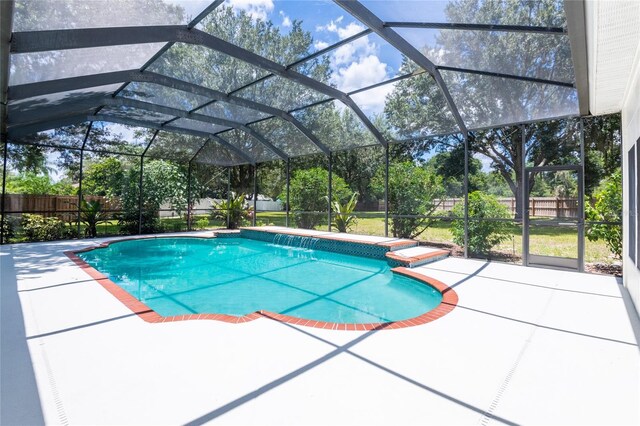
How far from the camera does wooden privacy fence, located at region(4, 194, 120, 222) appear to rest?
10.6 m

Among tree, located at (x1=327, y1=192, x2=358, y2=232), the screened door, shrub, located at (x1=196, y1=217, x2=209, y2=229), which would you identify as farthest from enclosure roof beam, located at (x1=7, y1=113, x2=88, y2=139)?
the screened door

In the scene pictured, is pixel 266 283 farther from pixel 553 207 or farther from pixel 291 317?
pixel 553 207

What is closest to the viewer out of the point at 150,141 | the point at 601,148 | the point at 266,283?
the point at 266,283

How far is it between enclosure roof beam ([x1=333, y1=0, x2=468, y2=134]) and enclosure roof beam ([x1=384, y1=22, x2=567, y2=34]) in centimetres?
18

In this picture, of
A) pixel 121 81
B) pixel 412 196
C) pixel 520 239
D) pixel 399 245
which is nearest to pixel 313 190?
pixel 412 196

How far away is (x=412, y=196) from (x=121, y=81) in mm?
9187

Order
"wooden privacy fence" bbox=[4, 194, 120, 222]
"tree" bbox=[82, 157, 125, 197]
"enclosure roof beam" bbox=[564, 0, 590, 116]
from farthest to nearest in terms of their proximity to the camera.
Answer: "tree" bbox=[82, 157, 125, 197], "wooden privacy fence" bbox=[4, 194, 120, 222], "enclosure roof beam" bbox=[564, 0, 590, 116]

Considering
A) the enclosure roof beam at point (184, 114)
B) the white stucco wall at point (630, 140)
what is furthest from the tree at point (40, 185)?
the white stucco wall at point (630, 140)

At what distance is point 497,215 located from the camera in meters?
8.96

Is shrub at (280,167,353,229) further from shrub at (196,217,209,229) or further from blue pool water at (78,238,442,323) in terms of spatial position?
shrub at (196,217,209,229)

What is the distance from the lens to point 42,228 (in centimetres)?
1089

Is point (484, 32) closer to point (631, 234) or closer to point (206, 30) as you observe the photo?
point (631, 234)

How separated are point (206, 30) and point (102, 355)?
5.28 m

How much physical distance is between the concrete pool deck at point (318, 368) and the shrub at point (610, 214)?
3.43 metres
